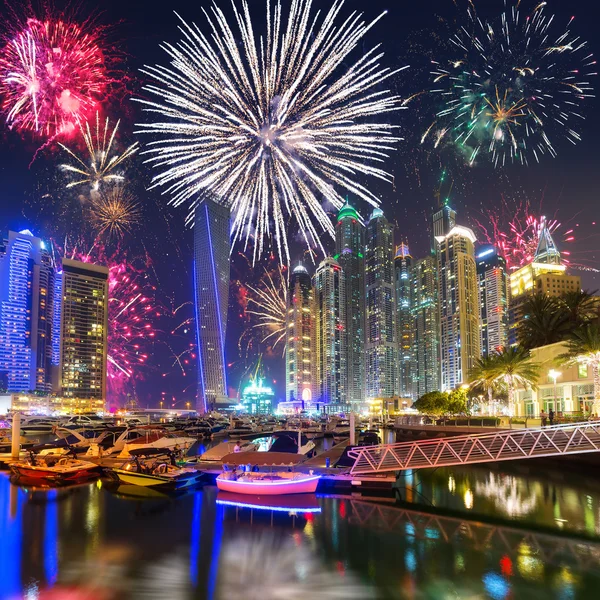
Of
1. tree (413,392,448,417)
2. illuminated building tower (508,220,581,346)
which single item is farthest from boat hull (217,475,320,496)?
illuminated building tower (508,220,581,346)

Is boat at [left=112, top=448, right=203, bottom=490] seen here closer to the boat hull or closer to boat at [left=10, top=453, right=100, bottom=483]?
boat at [left=10, top=453, right=100, bottom=483]

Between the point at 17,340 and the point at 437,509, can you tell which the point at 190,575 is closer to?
the point at 437,509

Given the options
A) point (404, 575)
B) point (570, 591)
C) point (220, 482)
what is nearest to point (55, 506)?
point (220, 482)

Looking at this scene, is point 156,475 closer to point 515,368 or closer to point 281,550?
point 281,550

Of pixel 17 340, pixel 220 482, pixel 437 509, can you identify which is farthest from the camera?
pixel 17 340

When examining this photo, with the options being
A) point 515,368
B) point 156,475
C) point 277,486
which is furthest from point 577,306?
point 156,475

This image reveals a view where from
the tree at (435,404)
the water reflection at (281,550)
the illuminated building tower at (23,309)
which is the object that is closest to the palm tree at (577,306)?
the tree at (435,404)
